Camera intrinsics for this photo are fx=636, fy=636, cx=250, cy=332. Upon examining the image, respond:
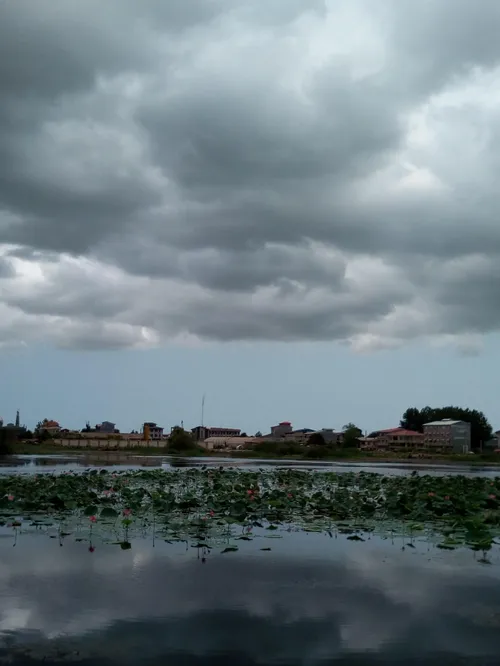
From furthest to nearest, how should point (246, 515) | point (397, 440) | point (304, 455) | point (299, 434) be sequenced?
1. point (299, 434)
2. point (397, 440)
3. point (304, 455)
4. point (246, 515)

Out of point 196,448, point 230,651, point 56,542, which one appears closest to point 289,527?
point 56,542

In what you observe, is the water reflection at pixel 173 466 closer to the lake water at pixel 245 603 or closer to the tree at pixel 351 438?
the lake water at pixel 245 603

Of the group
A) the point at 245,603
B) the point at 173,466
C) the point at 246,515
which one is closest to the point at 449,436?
the point at 173,466

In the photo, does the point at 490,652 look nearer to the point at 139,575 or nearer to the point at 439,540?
the point at 139,575

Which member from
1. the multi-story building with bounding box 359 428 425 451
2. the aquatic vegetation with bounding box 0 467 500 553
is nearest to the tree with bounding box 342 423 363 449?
the multi-story building with bounding box 359 428 425 451

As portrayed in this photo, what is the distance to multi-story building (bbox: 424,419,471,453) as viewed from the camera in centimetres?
10613

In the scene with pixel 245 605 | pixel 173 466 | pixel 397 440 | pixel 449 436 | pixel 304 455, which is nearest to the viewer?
pixel 245 605

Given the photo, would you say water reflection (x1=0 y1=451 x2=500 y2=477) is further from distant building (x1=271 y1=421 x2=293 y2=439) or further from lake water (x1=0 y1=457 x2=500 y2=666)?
distant building (x1=271 y1=421 x2=293 y2=439)

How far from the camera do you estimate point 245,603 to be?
22.5 ft

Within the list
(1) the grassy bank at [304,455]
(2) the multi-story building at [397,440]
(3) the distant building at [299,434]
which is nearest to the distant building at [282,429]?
(3) the distant building at [299,434]

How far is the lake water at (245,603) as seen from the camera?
17.8 ft

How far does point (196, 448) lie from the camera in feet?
288

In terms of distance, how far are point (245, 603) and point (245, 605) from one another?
2.2 inches

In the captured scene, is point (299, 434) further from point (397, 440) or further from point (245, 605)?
point (245, 605)
